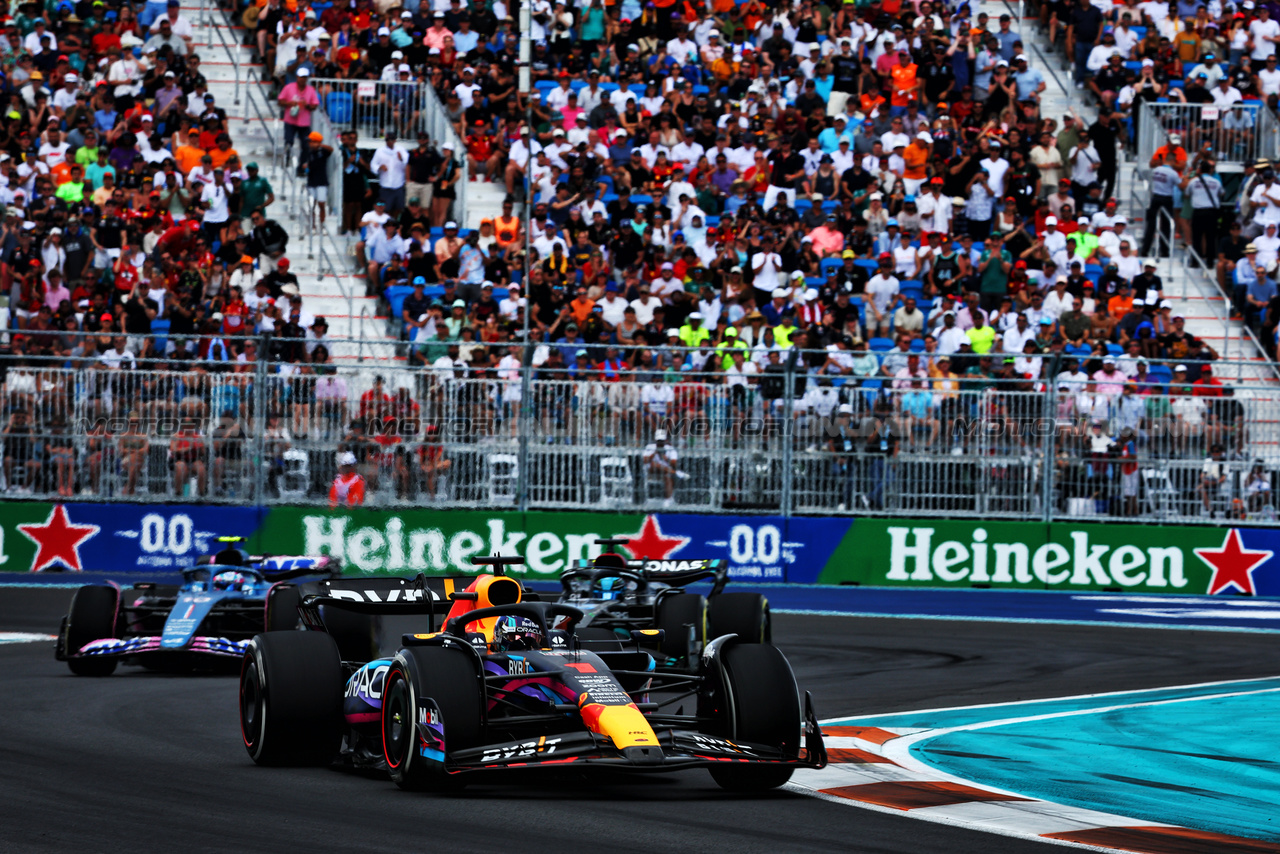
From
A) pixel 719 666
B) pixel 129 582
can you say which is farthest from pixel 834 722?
pixel 129 582

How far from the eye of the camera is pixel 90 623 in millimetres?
14336

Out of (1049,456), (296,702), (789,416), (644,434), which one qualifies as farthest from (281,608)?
(1049,456)

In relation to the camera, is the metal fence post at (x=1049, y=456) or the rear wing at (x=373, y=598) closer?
the rear wing at (x=373, y=598)

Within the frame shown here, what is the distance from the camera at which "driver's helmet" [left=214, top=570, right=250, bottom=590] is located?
14.6 meters

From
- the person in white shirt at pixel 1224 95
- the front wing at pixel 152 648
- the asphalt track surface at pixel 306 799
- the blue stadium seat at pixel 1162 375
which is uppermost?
the person in white shirt at pixel 1224 95

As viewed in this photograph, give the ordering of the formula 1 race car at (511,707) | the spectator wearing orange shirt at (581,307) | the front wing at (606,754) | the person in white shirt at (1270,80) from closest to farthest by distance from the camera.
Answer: the front wing at (606,754), the formula 1 race car at (511,707), the spectator wearing orange shirt at (581,307), the person in white shirt at (1270,80)

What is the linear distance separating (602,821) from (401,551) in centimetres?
1364

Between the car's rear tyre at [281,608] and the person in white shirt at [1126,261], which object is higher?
the person in white shirt at [1126,261]

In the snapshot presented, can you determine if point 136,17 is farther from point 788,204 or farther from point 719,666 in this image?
point 719,666

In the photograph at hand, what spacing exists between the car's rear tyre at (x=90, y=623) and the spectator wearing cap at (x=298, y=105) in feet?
45.0

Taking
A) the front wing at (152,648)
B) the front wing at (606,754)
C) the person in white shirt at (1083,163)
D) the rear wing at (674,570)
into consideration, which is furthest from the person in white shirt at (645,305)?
the front wing at (606,754)

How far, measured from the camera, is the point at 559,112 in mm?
27531

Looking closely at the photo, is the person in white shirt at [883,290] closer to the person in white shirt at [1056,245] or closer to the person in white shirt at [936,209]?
the person in white shirt at [936,209]

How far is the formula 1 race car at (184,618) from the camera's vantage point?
14102mm
